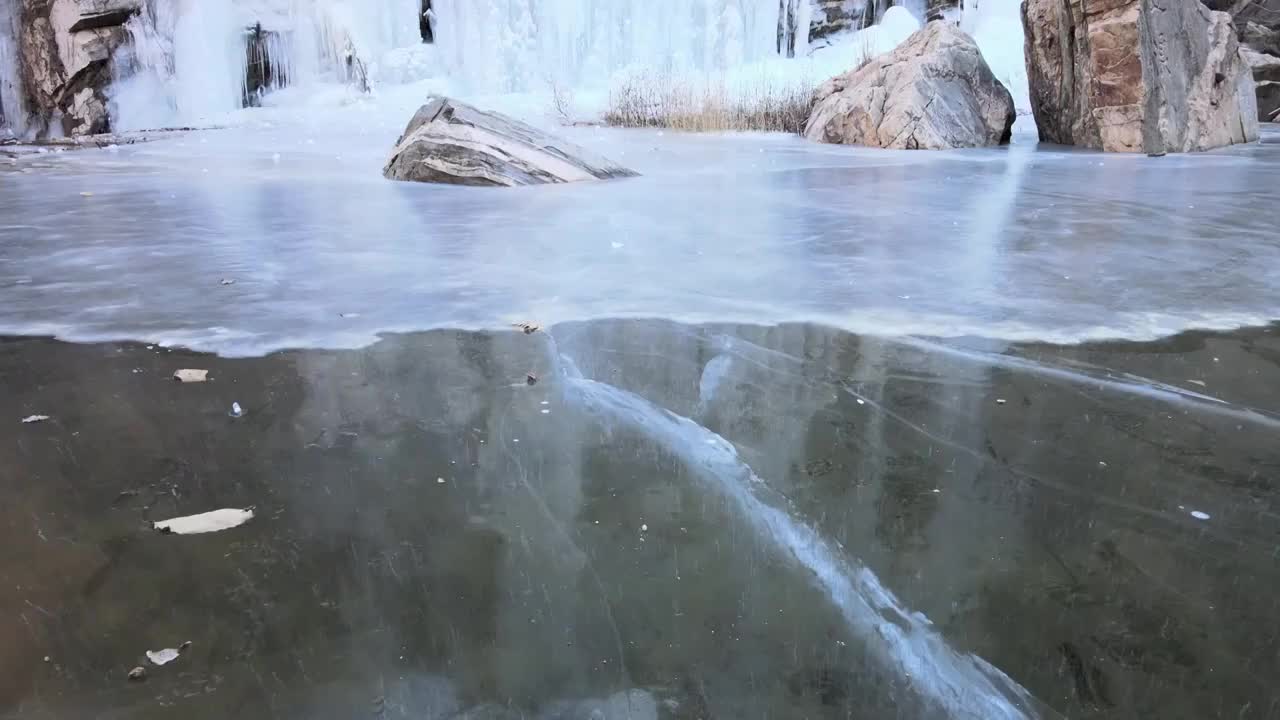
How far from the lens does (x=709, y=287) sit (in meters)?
2.72

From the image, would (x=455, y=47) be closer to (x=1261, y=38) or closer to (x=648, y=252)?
(x=1261, y=38)

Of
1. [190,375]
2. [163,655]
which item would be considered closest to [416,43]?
[190,375]

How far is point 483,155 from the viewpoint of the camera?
5227mm

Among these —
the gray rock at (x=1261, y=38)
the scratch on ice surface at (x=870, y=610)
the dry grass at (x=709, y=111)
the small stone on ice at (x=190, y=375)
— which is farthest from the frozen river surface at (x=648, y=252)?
the gray rock at (x=1261, y=38)

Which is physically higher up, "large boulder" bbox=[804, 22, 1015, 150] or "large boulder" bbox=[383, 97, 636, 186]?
"large boulder" bbox=[804, 22, 1015, 150]

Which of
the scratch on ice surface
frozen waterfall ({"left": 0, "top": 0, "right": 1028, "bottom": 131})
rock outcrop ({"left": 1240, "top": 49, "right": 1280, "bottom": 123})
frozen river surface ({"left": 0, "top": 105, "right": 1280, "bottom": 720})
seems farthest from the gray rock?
the scratch on ice surface

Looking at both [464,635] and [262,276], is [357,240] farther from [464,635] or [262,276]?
[464,635]

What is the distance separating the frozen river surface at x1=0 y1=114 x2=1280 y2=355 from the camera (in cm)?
241

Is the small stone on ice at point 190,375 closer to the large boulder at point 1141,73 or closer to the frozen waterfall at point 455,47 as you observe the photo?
the large boulder at point 1141,73

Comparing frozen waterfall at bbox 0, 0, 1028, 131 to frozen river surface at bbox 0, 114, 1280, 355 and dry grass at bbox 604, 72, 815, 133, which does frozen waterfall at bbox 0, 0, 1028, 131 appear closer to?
dry grass at bbox 604, 72, 815, 133

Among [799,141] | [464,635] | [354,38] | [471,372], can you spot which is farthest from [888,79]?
[354,38]

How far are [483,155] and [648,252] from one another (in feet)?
7.61

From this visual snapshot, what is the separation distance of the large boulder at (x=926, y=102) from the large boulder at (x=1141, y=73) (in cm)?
54

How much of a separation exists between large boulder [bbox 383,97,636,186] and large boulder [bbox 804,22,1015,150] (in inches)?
129
